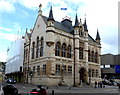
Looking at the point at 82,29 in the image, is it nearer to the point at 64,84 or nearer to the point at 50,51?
the point at 50,51

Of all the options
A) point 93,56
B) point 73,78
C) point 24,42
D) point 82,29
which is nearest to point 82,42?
point 82,29

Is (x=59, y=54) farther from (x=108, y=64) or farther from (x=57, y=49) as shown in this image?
(x=108, y=64)

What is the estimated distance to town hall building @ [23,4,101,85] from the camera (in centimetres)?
3909

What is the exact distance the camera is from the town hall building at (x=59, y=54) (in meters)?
39.1

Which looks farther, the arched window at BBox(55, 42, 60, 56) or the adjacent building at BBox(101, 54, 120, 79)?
the adjacent building at BBox(101, 54, 120, 79)

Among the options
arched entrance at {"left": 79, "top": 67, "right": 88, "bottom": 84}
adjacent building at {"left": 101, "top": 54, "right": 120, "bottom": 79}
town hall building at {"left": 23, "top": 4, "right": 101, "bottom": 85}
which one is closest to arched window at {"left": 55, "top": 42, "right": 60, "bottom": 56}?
town hall building at {"left": 23, "top": 4, "right": 101, "bottom": 85}

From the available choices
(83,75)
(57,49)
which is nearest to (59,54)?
(57,49)

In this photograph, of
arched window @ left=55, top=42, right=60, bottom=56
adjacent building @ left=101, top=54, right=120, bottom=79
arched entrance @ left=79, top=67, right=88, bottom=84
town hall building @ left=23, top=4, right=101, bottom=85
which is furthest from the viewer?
adjacent building @ left=101, top=54, right=120, bottom=79

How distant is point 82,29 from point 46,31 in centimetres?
1184

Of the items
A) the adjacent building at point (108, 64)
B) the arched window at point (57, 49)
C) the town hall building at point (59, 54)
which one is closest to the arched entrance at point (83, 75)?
the town hall building at point (59, 54)

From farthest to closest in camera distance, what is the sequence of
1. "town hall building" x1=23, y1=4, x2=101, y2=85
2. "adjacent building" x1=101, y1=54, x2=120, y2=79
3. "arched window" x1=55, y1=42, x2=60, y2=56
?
"adjacent building" x1=101, y1=54, x2=120, y2=79 → "arched window" x1=55, y1=42, x2=60, y2=56 → "town hall building" x1=23, y1=4, x2=101, y2=85

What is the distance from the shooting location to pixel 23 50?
173 ft

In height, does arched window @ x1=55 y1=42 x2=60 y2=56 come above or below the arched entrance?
above

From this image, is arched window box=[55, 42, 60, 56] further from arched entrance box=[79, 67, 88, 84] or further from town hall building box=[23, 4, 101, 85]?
arched entrance box=[79, 67, 88, 84]
